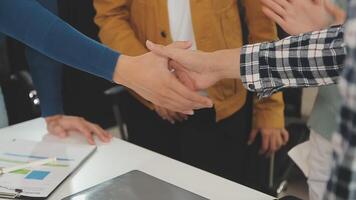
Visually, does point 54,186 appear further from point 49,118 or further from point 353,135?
point 353,135

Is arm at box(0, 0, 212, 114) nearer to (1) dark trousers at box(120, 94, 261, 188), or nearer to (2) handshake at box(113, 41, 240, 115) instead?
(2) handshake at box(113, 41, 240, 115)

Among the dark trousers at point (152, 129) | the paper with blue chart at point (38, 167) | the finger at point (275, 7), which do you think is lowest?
the dark trousers at point (152, 129)

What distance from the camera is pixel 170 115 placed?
5.25ft

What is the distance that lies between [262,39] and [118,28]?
467mm

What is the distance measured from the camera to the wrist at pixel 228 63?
120 centimetres

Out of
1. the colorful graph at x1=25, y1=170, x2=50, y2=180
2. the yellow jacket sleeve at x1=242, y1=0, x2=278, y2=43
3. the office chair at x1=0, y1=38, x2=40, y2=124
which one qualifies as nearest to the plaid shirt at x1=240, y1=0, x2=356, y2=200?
the yellow jacket sleeve at x1=242, y1=0, x2=278, y2=43

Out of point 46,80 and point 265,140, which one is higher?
point 46,80

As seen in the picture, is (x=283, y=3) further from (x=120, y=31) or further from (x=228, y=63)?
(x=120, y=31)

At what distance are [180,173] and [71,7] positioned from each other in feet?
5.67

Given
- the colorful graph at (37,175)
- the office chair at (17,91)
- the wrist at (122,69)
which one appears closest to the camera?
A: the colorful graph at (37,175)

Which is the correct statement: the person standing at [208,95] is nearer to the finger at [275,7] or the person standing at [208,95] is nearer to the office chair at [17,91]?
the finger at [275,7]

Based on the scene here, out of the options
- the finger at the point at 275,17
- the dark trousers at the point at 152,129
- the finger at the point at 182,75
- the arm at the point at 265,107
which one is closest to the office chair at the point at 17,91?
the dark trousers at the point at 152,129


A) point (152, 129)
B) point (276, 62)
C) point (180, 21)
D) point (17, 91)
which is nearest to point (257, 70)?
point (276, 62)

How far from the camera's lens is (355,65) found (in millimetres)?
407
